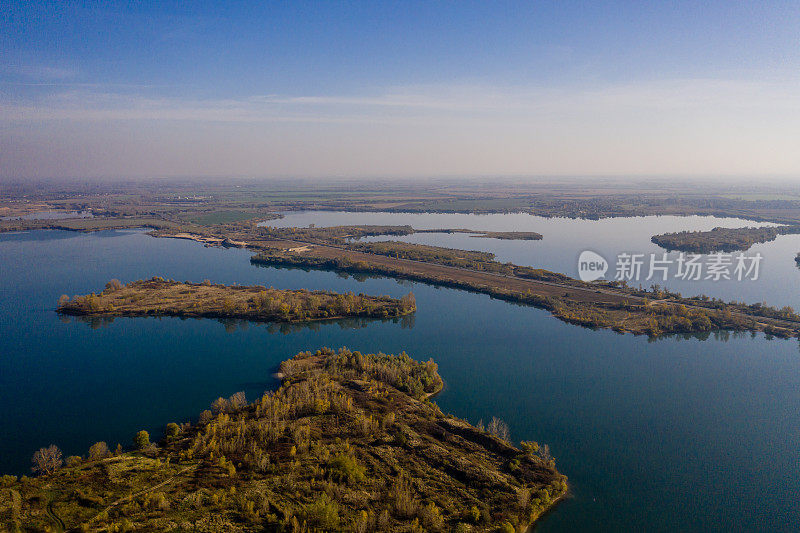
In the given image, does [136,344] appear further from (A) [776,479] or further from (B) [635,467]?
(A) [776,479]

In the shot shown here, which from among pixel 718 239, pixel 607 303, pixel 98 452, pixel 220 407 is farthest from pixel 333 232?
pixel 718 239

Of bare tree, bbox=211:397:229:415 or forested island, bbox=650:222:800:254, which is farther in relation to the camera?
forested island, bbox=650:222:800:254

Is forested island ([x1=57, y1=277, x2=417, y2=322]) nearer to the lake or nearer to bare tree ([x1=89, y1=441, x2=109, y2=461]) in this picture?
bare tree ([x1=89, y1=441, x2=109, y2=461])

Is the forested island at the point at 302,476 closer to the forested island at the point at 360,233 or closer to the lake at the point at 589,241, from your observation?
the lake at the point at 589,241

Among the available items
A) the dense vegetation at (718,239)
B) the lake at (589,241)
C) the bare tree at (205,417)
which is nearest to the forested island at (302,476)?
the bare tree at (205,417)

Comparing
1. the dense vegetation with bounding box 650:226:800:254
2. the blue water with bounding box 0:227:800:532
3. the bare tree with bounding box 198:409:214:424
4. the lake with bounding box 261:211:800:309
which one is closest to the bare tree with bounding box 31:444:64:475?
the blue water with bounding box 0:227:800:532

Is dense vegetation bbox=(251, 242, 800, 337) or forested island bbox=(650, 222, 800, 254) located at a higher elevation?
forested island bbox=(650, 222, 800, 254)

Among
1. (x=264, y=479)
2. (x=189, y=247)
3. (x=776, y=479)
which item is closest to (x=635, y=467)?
(x=776, y=479)

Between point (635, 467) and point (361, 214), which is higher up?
point (361, 214)
